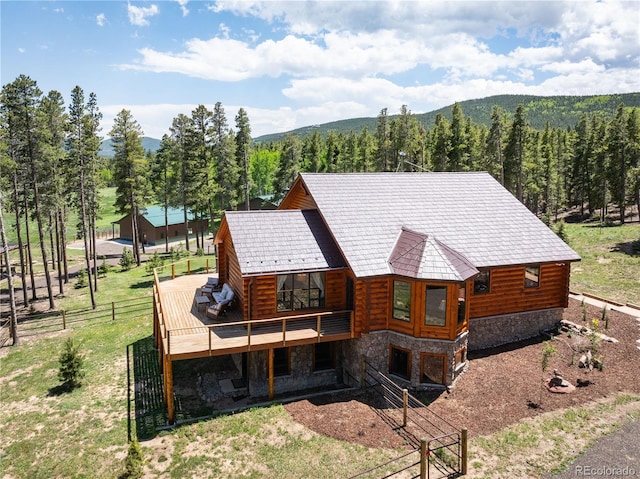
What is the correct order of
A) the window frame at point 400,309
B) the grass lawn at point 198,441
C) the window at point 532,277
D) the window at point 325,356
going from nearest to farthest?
the grass lawn at point 198,441 → the window frame at point 400,309 → the window at point 325,356 → the window at point 532,277

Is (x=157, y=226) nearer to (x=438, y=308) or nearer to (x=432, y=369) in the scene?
(x=432, y=369)

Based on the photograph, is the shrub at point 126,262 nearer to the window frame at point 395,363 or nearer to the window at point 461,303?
the window frame at point 395,363

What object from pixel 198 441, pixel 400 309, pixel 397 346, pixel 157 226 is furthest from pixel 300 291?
pixel 157 226

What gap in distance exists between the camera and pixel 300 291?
1580 centimetres

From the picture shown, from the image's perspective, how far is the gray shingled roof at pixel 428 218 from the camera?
16297mm

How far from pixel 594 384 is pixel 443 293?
5898 mm

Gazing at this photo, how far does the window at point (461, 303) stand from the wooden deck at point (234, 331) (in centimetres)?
384

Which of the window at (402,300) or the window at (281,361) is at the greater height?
the window at (402,300)

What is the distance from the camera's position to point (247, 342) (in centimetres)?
1392

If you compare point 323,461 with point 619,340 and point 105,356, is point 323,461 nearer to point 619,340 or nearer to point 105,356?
point 105,356

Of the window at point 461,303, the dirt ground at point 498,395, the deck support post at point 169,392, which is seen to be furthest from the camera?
the window at point 461,303

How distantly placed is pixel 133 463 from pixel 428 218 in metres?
13.4

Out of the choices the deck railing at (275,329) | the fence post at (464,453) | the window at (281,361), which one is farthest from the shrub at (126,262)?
the fence post at (464,453)

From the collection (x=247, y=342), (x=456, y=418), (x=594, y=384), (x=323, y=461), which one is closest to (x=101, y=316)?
(x=247, y=342)
